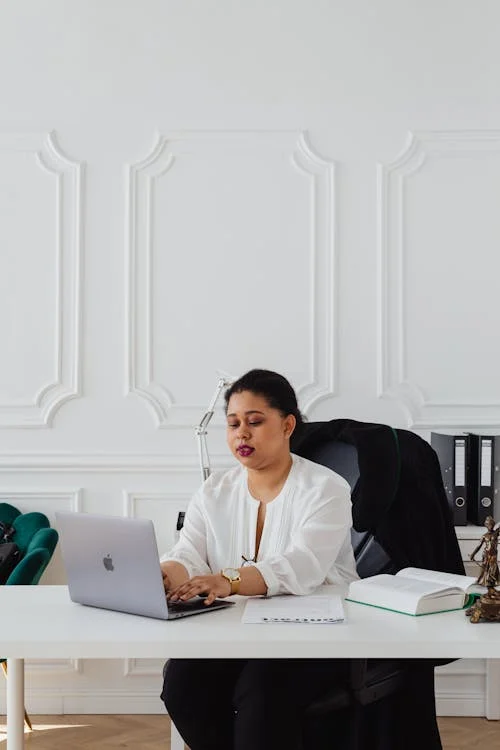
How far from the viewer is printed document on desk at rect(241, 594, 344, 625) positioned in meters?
1.93

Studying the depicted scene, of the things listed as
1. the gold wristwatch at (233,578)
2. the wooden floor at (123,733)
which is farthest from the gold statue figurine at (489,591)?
the wooden floor at (123,733)

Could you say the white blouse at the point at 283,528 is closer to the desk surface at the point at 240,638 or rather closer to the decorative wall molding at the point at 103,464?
the desk surface at the point at 240,638

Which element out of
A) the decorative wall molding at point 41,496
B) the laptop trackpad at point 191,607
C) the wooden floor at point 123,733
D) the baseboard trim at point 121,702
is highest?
the laptop trackpad at point 191,607

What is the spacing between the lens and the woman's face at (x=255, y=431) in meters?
2.57

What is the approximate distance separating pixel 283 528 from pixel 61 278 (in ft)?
5.64

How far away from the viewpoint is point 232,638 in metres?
1.79

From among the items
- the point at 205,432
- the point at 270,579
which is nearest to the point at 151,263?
the point at 205,432

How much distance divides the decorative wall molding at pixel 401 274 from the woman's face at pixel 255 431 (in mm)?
1180

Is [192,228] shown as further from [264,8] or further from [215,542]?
[215,542]

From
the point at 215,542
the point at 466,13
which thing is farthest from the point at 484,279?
the point at 215,542

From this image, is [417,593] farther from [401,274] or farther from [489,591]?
[401,274]

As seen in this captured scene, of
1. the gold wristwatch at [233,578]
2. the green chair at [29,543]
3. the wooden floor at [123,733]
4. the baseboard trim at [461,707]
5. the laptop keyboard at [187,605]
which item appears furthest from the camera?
the baseboard trim at [461,707]

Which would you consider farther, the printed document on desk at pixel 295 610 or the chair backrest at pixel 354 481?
the chair backrest at pixel 354 481

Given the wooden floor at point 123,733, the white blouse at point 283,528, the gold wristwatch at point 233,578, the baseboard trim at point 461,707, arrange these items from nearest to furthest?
the gold wristwatch at point 233,578 → the white blouse at point 283,528 → the wooden floor at point 123,733 → the baseboard trim at point 461,707
